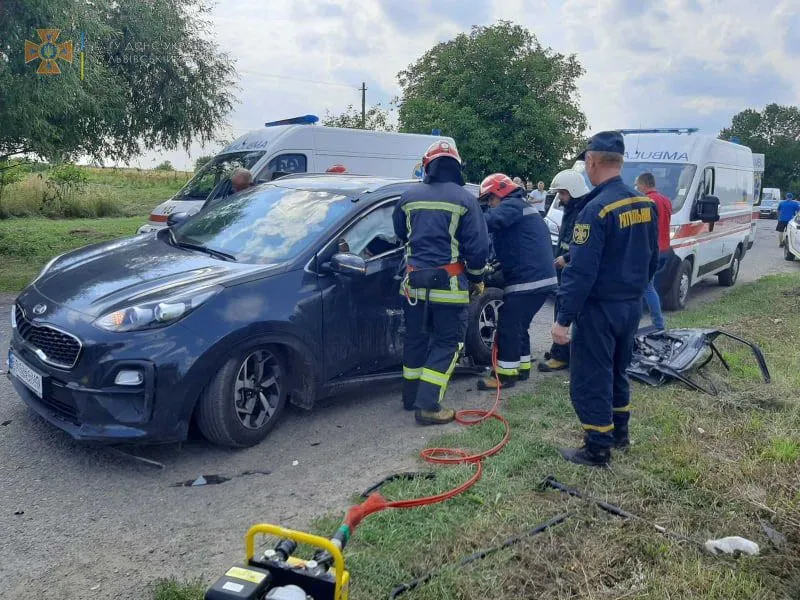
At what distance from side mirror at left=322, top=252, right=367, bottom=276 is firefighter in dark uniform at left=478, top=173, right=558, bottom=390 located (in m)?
1.57

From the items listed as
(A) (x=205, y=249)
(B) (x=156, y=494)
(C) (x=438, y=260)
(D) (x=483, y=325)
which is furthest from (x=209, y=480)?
(D) (x=483, y=325)

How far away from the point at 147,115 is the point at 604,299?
535 inches

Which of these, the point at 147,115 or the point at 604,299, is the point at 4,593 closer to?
the point at 604,299

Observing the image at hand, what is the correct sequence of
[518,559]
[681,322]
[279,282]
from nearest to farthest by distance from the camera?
[518,559] → [279,282] → [681,322]

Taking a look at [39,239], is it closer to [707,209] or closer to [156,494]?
[707,209]

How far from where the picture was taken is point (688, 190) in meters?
9.84

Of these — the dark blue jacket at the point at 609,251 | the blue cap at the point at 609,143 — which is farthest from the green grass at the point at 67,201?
the dark blue jacket at the point at 609,251

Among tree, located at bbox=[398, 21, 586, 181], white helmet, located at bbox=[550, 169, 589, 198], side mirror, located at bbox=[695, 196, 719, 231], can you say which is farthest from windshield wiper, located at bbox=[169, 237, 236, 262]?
tree, located at bbox=[398, 21, 586, 181]

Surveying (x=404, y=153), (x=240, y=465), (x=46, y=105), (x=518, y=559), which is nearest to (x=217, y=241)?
(x=240, y=465)

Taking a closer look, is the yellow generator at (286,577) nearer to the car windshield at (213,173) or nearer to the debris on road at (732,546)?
the debris on road at (732,546)

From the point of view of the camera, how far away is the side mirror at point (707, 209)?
376 inches

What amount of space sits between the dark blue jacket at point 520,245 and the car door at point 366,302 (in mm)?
1005

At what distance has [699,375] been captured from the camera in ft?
20.5

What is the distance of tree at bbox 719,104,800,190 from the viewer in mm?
69875
